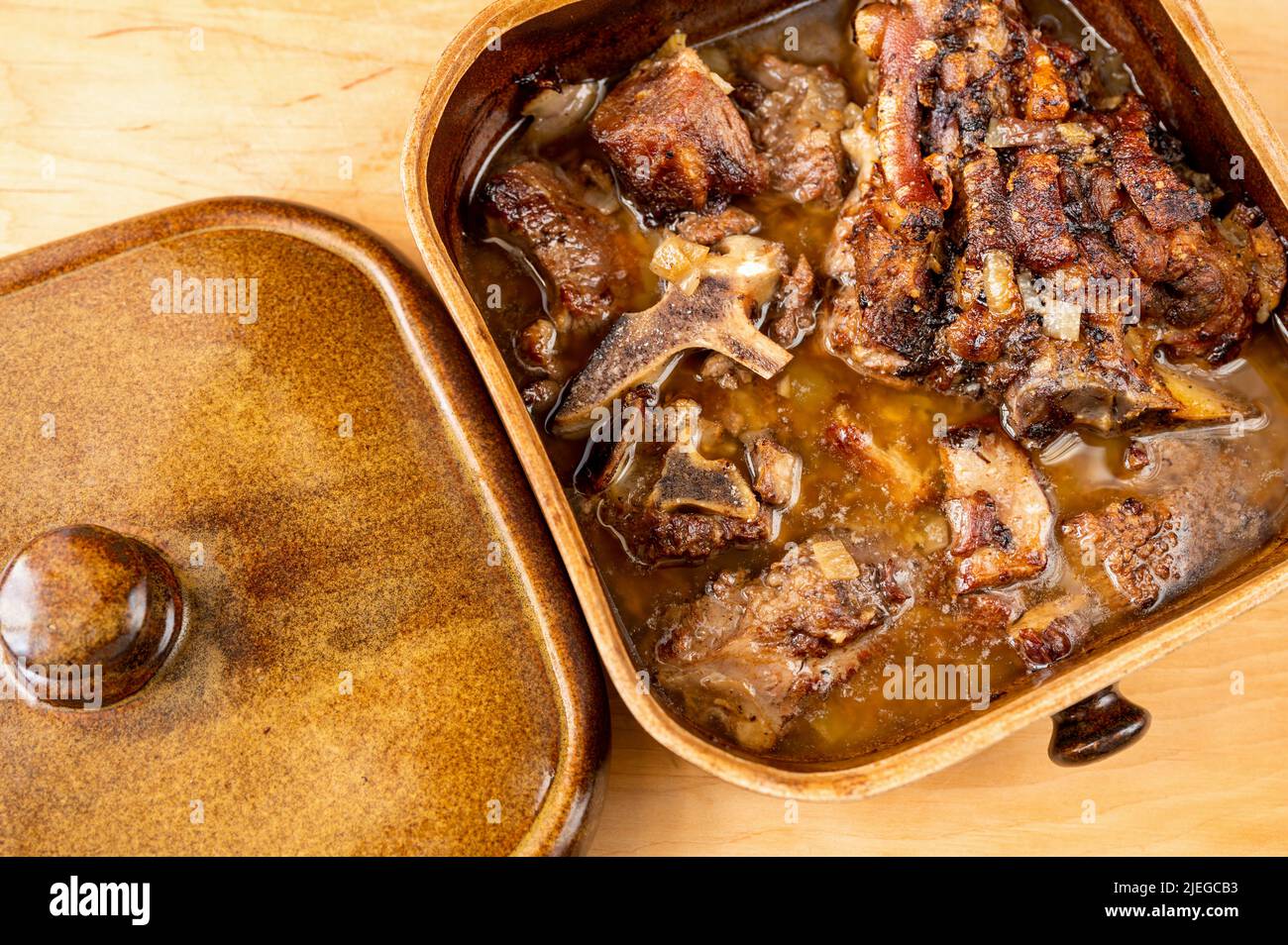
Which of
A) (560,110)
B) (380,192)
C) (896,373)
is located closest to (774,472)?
(896,373)

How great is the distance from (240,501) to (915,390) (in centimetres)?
144

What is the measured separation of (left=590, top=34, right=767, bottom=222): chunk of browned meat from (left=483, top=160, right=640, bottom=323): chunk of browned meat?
0.15 m

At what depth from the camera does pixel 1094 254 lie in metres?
2.20

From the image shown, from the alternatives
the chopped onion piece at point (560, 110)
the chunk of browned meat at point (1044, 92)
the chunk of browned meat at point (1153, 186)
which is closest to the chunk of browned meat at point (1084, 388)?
the chunk of browned meat at point (1153, 186)

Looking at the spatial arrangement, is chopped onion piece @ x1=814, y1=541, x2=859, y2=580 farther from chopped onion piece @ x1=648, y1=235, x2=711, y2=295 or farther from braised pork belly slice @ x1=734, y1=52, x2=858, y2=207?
braised pork belly slice @ x1=734, y1=52, x2=858, y2=207

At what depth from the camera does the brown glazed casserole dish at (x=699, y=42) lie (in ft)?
6.27

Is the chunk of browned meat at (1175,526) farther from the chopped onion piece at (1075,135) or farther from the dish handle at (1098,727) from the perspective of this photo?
the chopped onion piece at (1075,135)

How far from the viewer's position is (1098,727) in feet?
6.88

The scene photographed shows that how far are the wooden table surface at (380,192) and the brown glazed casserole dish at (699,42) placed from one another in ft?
1.44

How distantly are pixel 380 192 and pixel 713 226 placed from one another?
87 centimetres

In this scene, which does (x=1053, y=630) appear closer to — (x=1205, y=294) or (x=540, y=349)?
(x=1205, y=294)

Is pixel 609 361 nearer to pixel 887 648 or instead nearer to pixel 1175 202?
pixel 887 648

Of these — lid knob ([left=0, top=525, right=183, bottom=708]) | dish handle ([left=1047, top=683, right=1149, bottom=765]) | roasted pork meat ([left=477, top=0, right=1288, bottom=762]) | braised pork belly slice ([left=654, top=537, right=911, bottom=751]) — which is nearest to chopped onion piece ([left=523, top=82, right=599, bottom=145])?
roasted pork meat ([left=477, top=0, right=1288, bottom=762])

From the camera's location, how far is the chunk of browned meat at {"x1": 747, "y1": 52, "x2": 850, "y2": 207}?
92.3 inches
